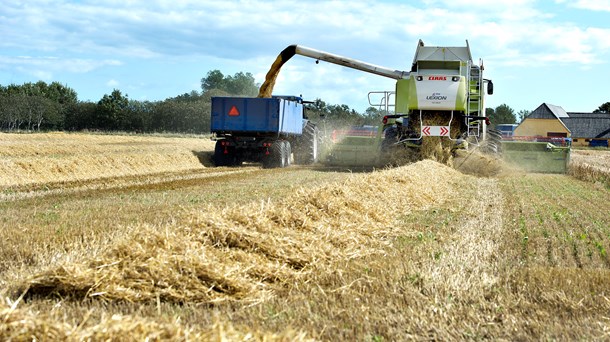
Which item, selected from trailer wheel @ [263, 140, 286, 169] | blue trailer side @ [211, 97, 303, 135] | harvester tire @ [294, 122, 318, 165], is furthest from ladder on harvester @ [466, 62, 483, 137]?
harvester tire @ [294, 122, 318, 165]

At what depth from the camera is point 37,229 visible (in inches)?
348

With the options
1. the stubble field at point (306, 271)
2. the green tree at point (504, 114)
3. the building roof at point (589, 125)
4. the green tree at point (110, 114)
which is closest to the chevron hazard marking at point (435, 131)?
the stubble field at point (306, 271)

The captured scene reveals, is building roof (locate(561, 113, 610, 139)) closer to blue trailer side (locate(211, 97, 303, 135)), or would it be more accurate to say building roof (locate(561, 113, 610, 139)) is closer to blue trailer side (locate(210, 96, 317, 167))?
blue trailer side (locate(210, 96, 317, 167))

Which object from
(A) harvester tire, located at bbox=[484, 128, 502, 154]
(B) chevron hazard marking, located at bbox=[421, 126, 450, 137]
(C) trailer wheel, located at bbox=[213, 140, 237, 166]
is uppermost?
(B) chevron hazard marking, located at bbox=[421, 126, 450, 137]

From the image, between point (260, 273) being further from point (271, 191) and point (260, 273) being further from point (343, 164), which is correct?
point (343, 164)

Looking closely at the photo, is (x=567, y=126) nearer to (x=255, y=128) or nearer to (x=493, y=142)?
(x=493, y=142)

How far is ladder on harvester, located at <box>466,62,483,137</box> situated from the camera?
20.9 meters

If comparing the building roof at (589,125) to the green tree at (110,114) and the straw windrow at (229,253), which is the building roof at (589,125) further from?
the straw windrow at (229,253)

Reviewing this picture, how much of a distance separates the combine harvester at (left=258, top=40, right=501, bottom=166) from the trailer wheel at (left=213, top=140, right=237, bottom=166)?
6.35m

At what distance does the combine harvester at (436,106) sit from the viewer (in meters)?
20.2

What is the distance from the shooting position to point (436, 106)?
66.4 ft

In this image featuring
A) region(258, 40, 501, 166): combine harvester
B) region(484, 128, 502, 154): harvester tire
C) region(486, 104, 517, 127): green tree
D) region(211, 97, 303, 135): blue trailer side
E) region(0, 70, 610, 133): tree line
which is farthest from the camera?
region(486, 104, 517, 127): green tree

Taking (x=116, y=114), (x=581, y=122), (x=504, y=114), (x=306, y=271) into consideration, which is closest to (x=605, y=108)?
(x=504, y=114)

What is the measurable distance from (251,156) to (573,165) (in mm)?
10773
